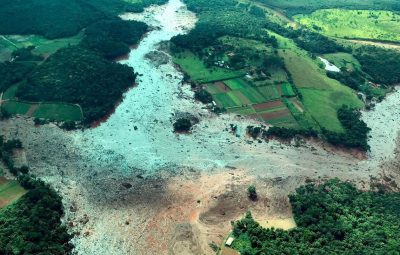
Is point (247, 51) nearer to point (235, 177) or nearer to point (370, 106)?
point (370, 106)

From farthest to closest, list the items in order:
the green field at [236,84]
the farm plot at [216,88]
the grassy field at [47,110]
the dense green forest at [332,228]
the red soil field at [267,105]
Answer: the green field at [236,84]
the farm plot at [216,88]
the red soil field at [267,105]
the grassy field at [47,110]
the dense green forest at [332,228]

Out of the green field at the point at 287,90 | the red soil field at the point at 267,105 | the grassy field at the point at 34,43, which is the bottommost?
the grassy field at the point at 34,43

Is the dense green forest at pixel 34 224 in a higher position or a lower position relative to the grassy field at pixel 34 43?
higher

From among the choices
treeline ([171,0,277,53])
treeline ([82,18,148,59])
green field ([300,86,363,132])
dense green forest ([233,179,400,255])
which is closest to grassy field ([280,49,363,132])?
green field ([300,86,363,132])

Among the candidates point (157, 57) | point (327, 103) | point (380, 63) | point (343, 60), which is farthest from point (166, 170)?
point (380, 63)

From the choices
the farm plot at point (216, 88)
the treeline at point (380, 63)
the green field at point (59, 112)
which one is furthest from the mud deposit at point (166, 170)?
the treeline at point (380, 63)

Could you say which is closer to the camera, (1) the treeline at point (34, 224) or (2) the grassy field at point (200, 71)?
(1) the treeline at point (34, 224)

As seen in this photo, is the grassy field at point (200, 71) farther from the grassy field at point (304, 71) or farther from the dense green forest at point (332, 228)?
the dense green forest at point (332, 228)

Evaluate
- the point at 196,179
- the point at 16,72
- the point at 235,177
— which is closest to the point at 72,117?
the point at 16,72
